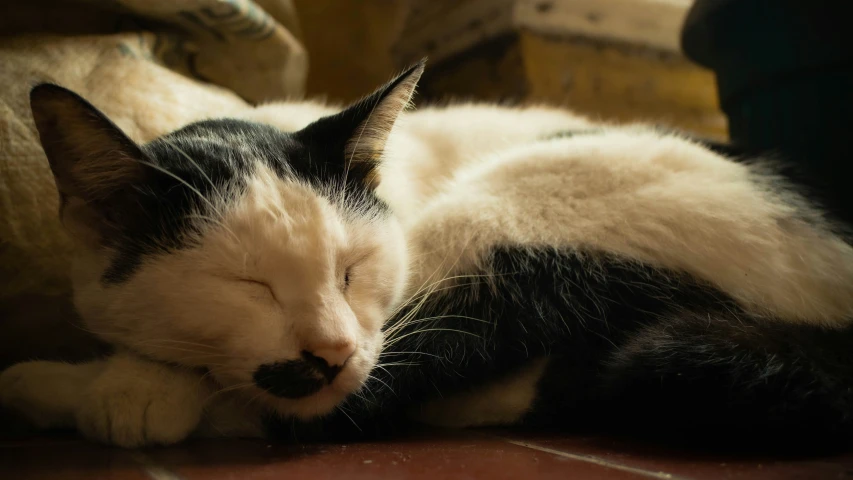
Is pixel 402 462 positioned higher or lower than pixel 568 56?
lower

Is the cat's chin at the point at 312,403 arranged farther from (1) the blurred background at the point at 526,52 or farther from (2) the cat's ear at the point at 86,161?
(1) the blurred background at the point at 526,52

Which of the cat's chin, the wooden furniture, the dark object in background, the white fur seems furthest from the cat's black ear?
the wooden furniture

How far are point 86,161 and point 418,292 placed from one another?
0.59 metres

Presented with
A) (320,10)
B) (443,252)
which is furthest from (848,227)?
(320,10)

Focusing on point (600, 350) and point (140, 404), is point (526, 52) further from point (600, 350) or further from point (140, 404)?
point (140, 404)

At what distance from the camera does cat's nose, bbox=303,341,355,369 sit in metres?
0.87

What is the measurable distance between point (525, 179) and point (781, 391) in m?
0.59

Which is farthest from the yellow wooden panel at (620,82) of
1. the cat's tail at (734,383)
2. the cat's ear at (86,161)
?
the cat's ear at (86,161)

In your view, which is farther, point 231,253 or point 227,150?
point 227,150

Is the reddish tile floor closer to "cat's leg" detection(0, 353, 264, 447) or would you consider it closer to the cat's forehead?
"cat's leg" detection(0, 353, 264, 447)

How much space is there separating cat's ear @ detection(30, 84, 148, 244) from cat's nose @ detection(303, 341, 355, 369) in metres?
0.39

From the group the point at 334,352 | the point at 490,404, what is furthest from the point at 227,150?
the point at 490,404

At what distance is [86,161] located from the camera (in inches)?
37.5

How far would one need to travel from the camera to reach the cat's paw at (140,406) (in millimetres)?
938
